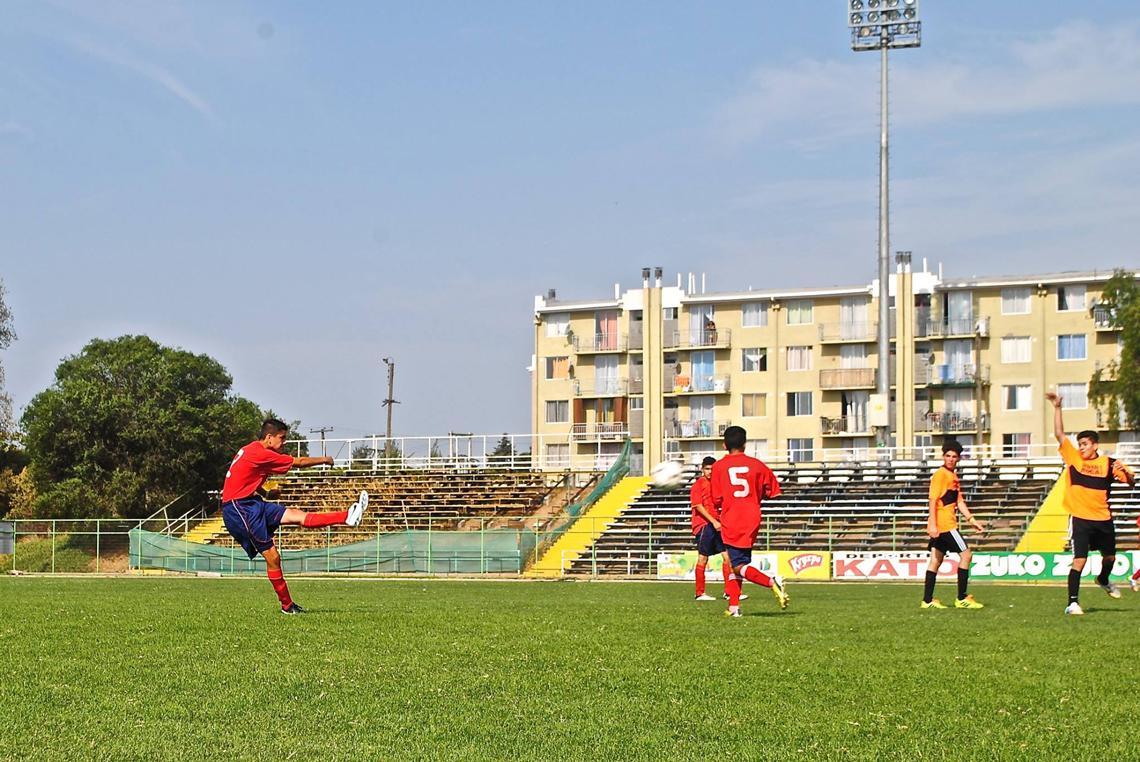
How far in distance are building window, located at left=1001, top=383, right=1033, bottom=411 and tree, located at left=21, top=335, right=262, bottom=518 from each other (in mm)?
37933

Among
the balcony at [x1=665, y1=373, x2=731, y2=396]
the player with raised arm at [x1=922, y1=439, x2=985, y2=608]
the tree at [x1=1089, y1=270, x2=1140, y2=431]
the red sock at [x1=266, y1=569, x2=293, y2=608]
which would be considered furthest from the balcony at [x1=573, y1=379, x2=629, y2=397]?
Result: the red sock at [x1=266, y1=569, x2=293, y2=608]

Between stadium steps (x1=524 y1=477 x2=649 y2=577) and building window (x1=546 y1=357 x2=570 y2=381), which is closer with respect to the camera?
stadium steps (x1=524 y1=477 x2=649 y2=577)

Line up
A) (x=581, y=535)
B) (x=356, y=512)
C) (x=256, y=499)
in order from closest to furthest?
1. (x=256, y=499)
2. (x=356, y=512)
3. (x=581, y=535)

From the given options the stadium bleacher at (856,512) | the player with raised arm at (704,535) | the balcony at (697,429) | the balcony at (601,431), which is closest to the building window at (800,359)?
the balcony at (697,429)

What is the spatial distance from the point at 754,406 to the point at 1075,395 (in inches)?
Result: 636

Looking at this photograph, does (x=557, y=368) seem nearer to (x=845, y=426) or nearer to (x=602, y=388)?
(x=602, y=388)

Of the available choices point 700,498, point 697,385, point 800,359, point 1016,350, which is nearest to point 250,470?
point 700,498

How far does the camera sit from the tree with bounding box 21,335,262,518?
5541 cm

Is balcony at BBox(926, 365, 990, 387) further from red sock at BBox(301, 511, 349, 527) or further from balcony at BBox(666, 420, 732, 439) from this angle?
red sock at BBox(301, 511, 349, 527)

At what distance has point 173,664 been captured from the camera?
30.2 ft

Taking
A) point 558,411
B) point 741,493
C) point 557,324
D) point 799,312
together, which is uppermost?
point 799,312

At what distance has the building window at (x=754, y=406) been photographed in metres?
77.9

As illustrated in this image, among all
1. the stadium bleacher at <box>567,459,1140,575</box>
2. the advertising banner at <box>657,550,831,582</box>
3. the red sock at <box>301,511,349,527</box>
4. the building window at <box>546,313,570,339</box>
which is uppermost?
the building window at <box>546,313,570,339</box>

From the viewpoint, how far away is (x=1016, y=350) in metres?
73.8
